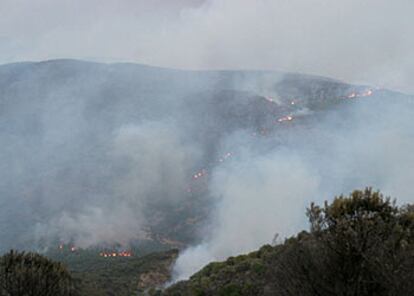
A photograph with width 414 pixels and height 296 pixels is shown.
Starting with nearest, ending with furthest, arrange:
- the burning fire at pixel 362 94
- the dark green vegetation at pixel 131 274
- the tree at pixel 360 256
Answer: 1. the tree at pixel 360 256
2. the dark green vegetation at pixel 131 274
3. the burning fire at pixel 362 94

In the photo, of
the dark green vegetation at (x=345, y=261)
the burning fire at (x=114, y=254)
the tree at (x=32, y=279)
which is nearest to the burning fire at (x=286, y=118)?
the burning fire at (x=114, y=254)

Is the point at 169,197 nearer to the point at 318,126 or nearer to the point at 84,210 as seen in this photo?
the point at 84,210

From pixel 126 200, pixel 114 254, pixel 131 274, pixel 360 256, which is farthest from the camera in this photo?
pixel 126 200

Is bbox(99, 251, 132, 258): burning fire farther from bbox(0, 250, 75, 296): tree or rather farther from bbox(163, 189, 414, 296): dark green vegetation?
bbox(163, 189, 414, 296): dark green vegetation

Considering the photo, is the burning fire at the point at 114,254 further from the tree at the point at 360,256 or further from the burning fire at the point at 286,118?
the tree at the point at 360,256

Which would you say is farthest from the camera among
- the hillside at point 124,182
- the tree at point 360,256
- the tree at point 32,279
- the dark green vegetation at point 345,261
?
the hillside at point 124,182

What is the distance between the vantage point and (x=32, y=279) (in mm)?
18062

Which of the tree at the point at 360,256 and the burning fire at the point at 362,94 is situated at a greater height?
the burning fire at the point at 362,94

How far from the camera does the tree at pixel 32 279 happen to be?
1775 cm

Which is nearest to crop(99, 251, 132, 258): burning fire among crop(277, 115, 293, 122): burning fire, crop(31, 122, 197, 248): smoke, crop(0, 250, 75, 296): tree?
crop(31, 122, 197, 248): smoke

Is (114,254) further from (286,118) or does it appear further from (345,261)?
(345,261)

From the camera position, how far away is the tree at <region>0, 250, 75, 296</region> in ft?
58.2

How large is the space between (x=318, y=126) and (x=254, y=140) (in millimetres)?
22030

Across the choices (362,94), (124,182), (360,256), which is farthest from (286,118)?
(360,256)
